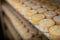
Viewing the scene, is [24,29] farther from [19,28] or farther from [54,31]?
[54,31]

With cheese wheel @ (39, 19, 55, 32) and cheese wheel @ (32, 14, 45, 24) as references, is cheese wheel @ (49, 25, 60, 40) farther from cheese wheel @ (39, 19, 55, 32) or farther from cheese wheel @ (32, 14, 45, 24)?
cheese wheel @ (32, 14, 45, 24)

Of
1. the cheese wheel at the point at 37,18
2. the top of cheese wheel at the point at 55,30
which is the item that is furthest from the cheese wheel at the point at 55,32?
the cheese wheel at the point at 37,18

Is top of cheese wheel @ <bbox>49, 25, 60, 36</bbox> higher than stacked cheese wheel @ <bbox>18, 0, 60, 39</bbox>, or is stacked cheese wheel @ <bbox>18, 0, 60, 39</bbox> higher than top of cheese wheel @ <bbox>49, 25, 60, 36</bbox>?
stacked cheese wheel @ <bbox>18, 0, 60, 39</bbox>

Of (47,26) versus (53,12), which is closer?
(47,26)

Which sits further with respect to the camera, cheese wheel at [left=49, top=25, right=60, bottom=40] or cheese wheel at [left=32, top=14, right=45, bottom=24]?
cheese wheel at [left=32, top=14, right=45, bottom=24]

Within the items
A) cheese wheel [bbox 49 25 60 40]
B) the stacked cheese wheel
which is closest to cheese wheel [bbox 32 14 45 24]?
the stacked cheese wheel

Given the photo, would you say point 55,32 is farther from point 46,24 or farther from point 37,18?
point 37,18

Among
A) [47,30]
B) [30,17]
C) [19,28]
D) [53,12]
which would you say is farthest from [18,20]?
[47,30]

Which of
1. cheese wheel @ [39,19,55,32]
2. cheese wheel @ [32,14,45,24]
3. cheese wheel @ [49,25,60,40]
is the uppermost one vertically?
cheese wheel @ [32,14,45,24]

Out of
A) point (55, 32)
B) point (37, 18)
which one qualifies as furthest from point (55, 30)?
point (37, 18)
